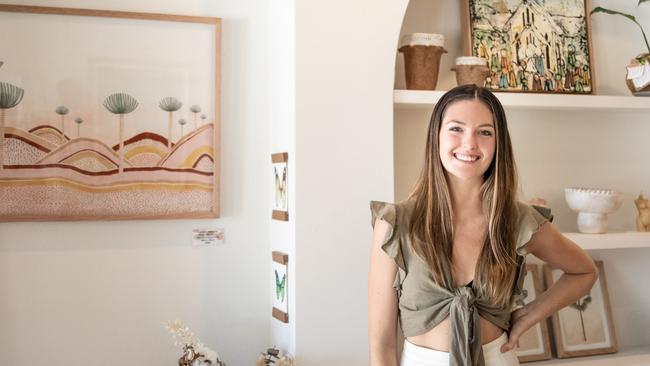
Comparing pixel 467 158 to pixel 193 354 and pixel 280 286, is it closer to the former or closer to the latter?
pixel 280 286

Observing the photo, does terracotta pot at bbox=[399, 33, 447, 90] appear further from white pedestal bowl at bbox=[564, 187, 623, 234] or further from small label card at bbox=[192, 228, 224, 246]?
small label card at bbox=[192, 228, 224, 246]

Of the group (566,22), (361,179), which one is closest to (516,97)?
(566,22)

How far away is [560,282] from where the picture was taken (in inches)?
78.8

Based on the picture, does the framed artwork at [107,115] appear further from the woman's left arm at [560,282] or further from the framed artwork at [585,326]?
the framed artwork at [585,326]

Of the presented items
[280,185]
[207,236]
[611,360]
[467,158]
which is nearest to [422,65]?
[280,185]

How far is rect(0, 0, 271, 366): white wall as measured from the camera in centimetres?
229

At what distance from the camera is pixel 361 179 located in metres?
2.24

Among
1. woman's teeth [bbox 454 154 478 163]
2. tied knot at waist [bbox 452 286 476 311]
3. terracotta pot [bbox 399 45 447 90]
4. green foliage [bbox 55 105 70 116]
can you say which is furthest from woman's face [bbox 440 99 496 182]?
green foliage [bbox 55 105 70 116]

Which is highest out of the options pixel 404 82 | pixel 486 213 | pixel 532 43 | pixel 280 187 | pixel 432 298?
pixel 532 43

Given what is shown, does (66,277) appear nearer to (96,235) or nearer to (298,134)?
(96,235)

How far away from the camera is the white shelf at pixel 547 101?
2354 mm

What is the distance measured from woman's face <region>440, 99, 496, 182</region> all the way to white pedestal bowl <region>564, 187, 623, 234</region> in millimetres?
1011

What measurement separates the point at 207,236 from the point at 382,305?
0.90 meters

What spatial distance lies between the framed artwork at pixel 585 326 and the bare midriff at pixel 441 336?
1001 mm
